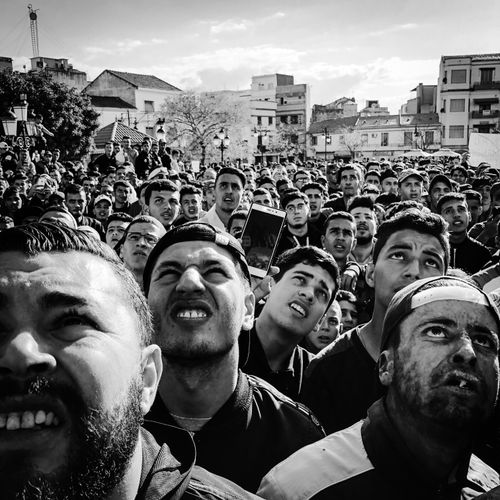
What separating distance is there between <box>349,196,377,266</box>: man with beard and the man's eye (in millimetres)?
4188

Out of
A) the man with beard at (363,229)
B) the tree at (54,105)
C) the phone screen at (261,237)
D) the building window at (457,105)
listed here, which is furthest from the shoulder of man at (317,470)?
the building window at (457,105)

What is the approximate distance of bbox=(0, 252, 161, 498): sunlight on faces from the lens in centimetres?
115

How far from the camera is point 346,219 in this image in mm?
5840

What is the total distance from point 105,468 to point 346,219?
4.90 m

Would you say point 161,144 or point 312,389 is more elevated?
point 161,144

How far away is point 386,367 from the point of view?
2137mm

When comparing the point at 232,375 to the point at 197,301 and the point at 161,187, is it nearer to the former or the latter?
the point at 197,301

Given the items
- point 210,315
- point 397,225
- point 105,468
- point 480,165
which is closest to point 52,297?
point 105,468

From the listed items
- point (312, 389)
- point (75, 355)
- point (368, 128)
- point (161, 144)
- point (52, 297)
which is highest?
point (368, 128)

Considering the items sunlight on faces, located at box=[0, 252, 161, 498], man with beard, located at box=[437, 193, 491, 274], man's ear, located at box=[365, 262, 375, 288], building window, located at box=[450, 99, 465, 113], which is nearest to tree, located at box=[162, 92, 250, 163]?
building window, located at box=[450, 99, 465, 113]

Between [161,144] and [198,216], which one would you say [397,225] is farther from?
[161,144]

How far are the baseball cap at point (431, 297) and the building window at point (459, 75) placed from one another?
67.7 metres

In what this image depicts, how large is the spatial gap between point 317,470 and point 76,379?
3.21 ft

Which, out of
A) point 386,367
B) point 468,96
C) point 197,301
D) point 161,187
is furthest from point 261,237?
point 468,96
